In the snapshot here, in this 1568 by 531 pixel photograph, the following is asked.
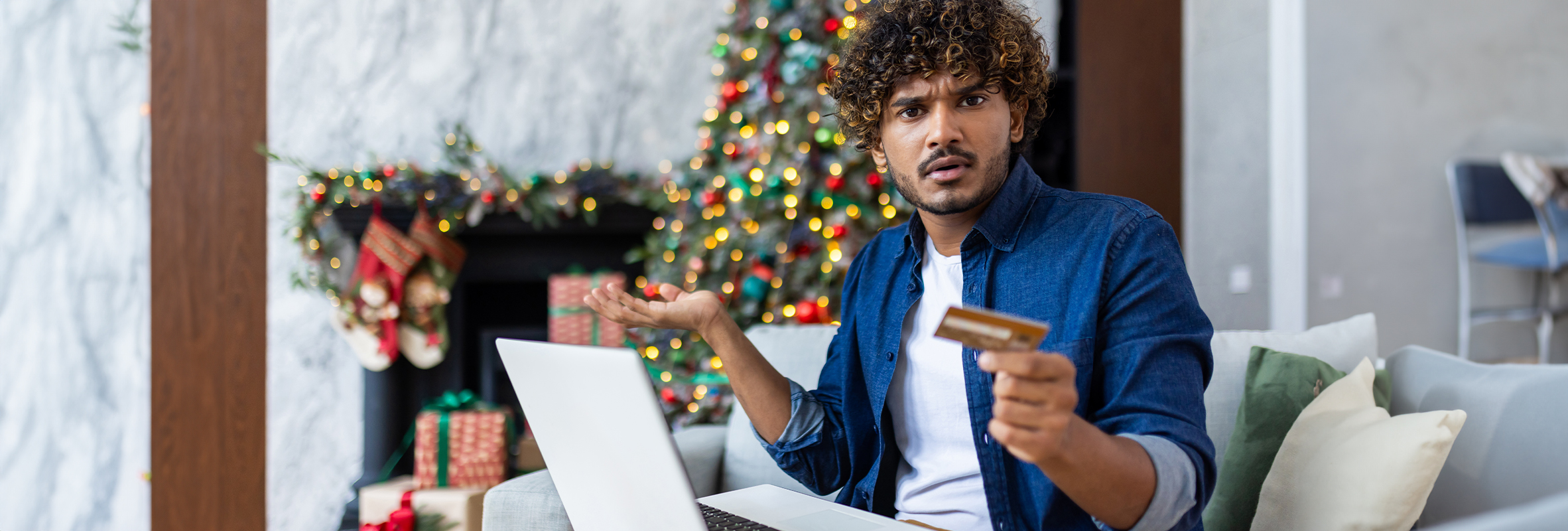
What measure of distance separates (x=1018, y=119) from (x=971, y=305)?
0.26m

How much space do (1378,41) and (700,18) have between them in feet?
7.78

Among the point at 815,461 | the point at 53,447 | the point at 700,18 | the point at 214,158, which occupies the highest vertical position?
the point at 700,18

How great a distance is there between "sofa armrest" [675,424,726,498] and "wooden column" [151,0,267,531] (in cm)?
73

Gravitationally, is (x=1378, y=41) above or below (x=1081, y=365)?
above

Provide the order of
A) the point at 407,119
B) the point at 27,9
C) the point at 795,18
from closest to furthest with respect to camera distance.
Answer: the point at 795,18 → the point at 27,9 → the point at 407,119

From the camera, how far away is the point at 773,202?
6.98 ft

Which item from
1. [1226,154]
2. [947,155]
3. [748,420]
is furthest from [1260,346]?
[1226,154]

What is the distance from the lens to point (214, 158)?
1230 millimetres

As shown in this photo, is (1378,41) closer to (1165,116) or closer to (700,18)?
(1165,116)

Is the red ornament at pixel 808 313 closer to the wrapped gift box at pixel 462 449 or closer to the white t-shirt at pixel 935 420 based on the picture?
the wrapped gift box at pixel 462 449

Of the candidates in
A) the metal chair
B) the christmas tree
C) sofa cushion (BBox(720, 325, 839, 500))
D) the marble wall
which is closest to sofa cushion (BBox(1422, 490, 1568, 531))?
sofa cushion (BBox(720, 325, 839, 500))

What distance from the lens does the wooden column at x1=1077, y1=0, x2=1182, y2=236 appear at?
105 inches

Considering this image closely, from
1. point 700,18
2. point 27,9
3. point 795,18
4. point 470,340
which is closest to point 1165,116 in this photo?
point 795,18

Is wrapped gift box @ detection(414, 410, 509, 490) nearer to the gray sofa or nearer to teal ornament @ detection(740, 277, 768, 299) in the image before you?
teal ornament @ detection(740, 277, 768, 299)
